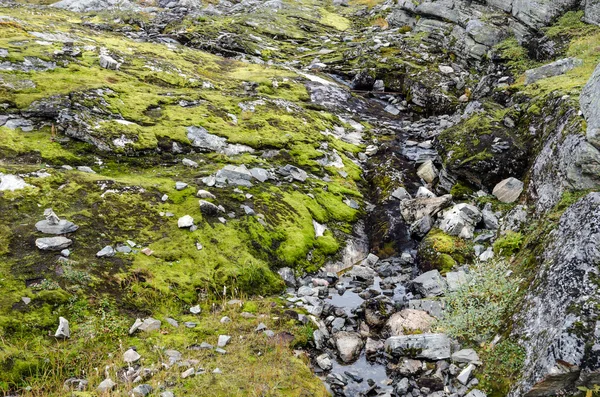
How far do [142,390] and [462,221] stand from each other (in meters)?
9.00

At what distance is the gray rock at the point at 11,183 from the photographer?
914 cm

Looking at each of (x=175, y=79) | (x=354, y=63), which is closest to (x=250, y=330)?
(x=175, y=79)

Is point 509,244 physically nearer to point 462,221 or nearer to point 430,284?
point 462,221

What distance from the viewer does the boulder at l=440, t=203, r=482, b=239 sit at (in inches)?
446

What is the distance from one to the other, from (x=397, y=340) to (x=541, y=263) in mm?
3196

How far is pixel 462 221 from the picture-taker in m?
11.4

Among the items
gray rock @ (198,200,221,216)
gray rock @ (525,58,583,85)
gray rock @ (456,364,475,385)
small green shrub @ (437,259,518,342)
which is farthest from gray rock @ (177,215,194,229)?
gray rock @ (525,58,583,85)

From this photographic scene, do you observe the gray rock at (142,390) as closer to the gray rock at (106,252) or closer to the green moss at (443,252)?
the gray rock at (106,252)

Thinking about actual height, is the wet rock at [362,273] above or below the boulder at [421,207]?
below

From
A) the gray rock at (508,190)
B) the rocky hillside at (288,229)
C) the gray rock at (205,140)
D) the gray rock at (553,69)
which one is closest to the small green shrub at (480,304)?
the rocky hillside at (288,229)

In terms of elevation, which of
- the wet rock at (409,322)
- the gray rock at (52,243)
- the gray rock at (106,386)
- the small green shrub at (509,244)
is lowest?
the wet rock at (409,322)

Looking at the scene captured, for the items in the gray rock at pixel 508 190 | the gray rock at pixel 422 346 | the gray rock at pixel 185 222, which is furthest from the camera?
the gray rock at pixel 508 190

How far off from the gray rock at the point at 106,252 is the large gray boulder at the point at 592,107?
10634 millimetres

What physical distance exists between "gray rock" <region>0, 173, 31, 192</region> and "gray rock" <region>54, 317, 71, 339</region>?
153 inches
